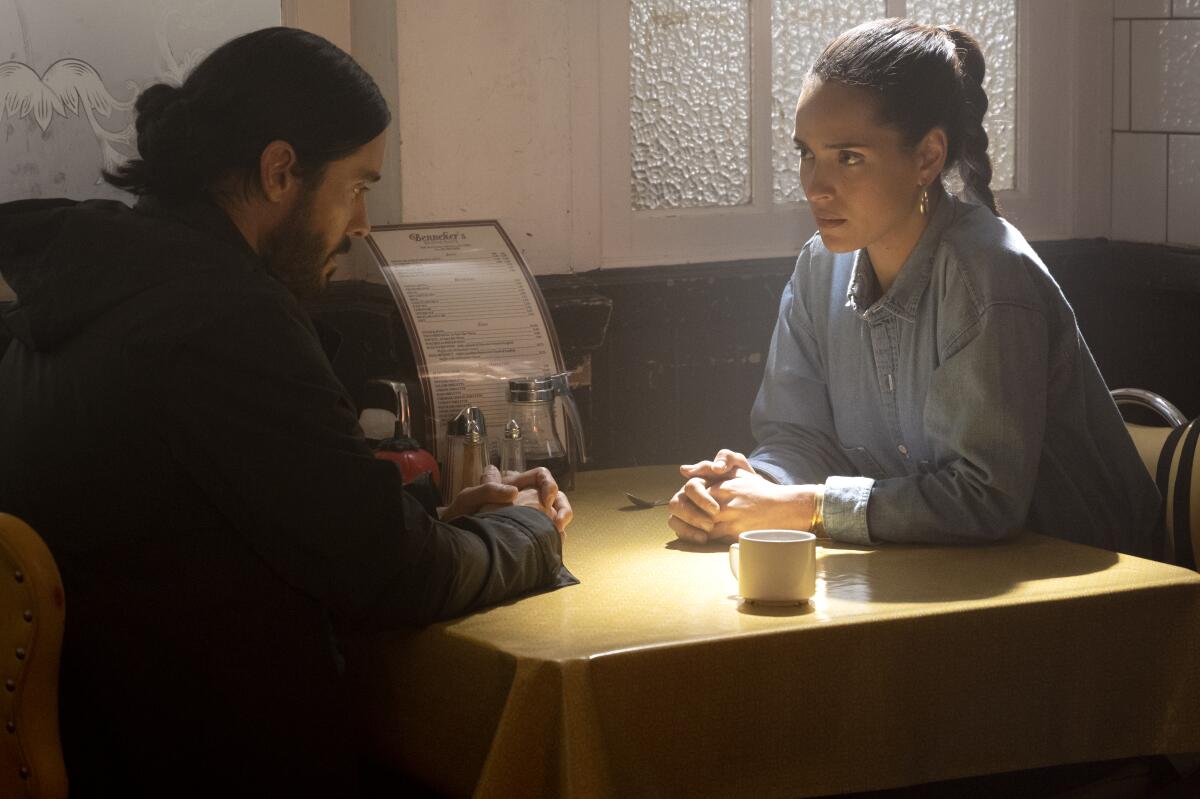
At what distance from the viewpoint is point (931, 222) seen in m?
2.19

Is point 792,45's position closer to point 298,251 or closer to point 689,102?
point 689,102

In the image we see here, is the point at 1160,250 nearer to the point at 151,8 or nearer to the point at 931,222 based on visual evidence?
the point at 931,222

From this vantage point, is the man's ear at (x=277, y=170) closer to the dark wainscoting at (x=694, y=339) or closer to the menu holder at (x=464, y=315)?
the menu holder at (x=464, y=315)

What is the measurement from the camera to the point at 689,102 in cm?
309

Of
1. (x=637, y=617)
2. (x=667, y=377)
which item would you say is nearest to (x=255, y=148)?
(x=637, y=617)

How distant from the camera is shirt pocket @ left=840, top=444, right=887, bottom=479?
7.58 ft

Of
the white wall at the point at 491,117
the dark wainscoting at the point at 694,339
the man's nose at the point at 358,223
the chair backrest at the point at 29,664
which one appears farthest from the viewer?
the dark wainscoting at the point at 694,339

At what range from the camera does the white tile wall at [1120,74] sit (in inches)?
132

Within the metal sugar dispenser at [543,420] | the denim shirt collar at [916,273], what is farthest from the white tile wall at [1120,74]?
the metal sugar dispenser at [543,420]

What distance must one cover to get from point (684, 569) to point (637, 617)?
0.24 metres

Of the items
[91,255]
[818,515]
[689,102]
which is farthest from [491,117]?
[91,255]

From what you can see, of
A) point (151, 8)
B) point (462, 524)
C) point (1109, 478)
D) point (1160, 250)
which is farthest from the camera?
point (1160, 250)

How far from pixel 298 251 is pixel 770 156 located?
1604 mm

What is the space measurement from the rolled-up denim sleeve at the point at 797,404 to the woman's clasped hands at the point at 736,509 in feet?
0.81
